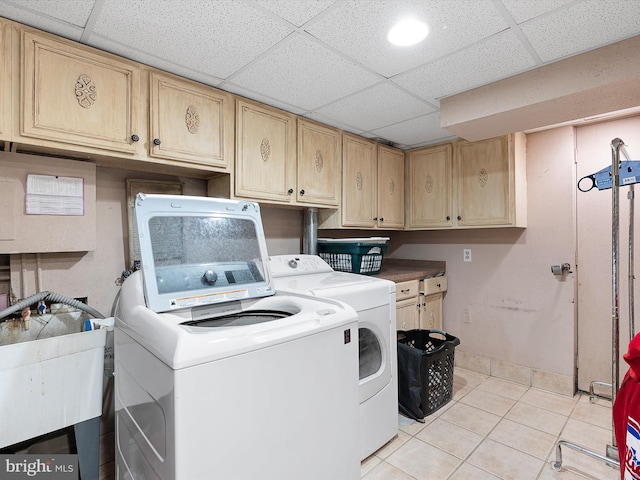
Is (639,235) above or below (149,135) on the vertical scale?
below

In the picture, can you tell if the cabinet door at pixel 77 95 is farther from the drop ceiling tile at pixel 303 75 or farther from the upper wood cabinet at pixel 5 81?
the drop ceiling tile at pixel 303 75

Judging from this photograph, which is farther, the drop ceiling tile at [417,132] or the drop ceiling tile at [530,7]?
the drop ceiling tile at [417,132]

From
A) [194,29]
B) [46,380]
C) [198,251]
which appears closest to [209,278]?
[198,251]

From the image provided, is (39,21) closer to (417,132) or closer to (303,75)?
(303,75)

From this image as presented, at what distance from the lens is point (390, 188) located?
3.28m

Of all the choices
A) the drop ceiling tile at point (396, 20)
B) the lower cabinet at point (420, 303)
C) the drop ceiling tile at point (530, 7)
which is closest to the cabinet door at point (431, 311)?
the lower cabinet at point (420, 303)

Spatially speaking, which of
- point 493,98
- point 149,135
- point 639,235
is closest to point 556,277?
point 639,235

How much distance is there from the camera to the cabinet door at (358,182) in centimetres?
285

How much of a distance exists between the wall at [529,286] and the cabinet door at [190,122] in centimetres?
242

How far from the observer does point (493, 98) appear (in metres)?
2.04

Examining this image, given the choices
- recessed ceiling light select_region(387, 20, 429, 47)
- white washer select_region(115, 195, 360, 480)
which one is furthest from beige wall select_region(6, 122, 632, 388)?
recessed ceiling light select_region(387, 20, 429, 47)

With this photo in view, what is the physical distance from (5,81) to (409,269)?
3174mm

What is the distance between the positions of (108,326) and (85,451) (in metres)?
0.58

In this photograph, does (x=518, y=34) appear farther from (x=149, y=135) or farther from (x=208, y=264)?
(x=149, y=135)
